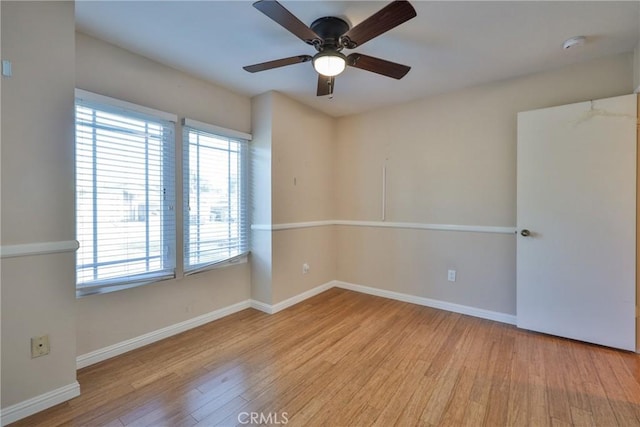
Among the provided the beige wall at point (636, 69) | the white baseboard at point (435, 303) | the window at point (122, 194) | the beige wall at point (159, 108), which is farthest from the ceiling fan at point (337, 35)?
the white baseboard at point (435, 303)

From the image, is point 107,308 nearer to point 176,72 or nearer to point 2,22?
point 2,22

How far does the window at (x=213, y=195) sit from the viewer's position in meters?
2.67

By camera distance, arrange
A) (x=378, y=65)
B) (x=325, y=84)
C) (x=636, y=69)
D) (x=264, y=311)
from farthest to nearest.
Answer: (x=264, y=311) → (x=325, y=84) → (x=636, y=69) → (x=378, y=65)

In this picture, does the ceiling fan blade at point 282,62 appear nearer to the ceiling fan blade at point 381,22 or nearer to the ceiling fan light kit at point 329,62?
the ceiling fan light kit at point 329,62

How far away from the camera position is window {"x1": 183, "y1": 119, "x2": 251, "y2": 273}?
2668mm

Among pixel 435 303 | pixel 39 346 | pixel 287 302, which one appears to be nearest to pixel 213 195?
pixel 287 302

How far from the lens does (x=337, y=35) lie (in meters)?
1.87

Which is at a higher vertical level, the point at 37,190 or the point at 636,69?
the point at 636,69

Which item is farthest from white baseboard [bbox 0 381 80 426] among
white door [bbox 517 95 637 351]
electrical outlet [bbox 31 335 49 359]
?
white door [bbox 517 95 637 351]

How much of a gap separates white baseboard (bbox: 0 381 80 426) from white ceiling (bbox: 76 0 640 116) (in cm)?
239

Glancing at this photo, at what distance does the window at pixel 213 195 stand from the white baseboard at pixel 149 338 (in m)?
0.52

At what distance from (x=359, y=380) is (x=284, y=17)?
90.6 inches

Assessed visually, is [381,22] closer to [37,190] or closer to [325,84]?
[325,84]

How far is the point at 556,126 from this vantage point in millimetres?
2436
